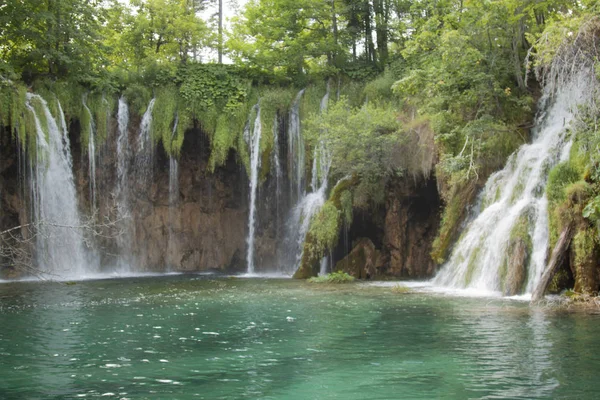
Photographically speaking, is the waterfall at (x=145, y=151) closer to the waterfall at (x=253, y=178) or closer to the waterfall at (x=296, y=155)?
the waterfall at (x=253, y=178)

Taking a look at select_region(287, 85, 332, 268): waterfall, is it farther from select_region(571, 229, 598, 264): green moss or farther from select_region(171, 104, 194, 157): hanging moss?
select_region(571, 229, 598, 264): green moss

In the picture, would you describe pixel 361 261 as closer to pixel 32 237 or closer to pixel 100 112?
pixel 100 112

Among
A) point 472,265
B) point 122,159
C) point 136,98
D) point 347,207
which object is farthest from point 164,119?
point 472,265

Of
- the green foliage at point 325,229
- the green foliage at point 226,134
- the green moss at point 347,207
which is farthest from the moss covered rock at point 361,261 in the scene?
the green foliage at point 226,134

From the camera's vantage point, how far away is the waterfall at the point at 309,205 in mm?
25469

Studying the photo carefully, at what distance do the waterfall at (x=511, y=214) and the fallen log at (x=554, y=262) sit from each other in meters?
0.91

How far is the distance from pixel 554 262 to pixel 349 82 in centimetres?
1694

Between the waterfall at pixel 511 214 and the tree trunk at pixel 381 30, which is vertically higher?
the tree trunk at pixel 381 30

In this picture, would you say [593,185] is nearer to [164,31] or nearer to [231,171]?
[231,171]

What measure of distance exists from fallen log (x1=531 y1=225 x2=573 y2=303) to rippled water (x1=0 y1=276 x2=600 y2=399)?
2.17 feet

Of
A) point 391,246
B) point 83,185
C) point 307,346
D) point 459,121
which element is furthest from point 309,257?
point 307,346

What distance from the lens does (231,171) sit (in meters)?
29.2

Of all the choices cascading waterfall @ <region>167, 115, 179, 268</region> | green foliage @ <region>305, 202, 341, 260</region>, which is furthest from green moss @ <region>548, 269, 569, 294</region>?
cascading waterfall @ <region>167, 115, 179, 268</region>

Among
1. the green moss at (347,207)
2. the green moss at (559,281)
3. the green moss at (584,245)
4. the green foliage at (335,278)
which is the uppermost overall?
the green moss at (347,207)
